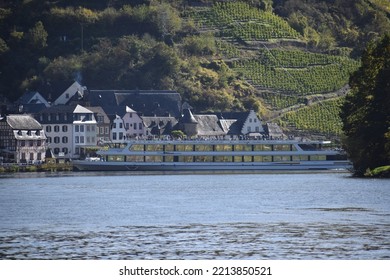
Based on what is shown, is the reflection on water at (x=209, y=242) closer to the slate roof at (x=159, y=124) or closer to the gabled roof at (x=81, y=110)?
the gabled roof at (x=81, y=110)

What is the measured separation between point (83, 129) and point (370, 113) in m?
56.1

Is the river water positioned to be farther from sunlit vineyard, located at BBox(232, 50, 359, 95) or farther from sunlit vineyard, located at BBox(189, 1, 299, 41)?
sunlit vineyard, located at BBox(189, 1, 299, 41)

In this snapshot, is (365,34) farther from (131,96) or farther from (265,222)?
(265,222)

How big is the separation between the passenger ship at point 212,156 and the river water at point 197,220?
31.8 metres

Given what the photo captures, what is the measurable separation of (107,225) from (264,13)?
128 m

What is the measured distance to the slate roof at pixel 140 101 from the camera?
6286 inches

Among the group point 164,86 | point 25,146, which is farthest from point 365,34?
point 25,146

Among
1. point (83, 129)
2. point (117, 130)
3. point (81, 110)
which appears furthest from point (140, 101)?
point (83, 129)

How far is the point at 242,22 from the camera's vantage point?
18462 cm

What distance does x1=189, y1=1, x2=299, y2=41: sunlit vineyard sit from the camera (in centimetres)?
18162

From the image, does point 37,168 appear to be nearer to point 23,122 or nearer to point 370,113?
point 23,122

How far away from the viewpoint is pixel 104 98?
16088cm

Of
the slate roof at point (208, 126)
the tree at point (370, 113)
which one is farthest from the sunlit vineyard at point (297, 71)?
the tree at point (370, 113)

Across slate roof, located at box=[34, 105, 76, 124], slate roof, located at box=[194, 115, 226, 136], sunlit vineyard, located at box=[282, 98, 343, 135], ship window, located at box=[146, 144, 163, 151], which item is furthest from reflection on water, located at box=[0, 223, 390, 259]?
sunlit vineyard, located at box=[282, 98, 343, 135]
